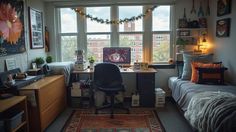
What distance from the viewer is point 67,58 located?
15.8 ft

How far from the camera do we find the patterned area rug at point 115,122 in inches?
127

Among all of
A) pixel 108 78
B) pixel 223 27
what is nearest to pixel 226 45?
pixel 223 27

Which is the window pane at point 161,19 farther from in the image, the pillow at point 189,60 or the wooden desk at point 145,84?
the wooden desk at point 145,84

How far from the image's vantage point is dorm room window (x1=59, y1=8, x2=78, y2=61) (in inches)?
185

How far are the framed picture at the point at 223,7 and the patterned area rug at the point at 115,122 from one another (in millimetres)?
2133

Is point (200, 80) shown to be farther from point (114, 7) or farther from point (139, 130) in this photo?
point (114, 7)

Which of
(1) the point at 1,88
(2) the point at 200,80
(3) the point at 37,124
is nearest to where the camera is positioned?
(1) the point at 1,88

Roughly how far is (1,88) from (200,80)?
3.01 m

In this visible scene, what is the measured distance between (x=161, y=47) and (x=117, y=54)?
100 cm

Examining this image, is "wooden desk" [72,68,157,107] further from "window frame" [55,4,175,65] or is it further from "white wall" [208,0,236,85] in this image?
"white wall" [208,0,236,85]

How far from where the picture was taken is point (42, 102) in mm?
3064

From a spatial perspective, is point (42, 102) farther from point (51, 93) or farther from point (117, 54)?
point (117, 54)

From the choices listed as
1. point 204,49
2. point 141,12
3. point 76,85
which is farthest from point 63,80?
point 204,49

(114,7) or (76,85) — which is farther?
(114,7)
